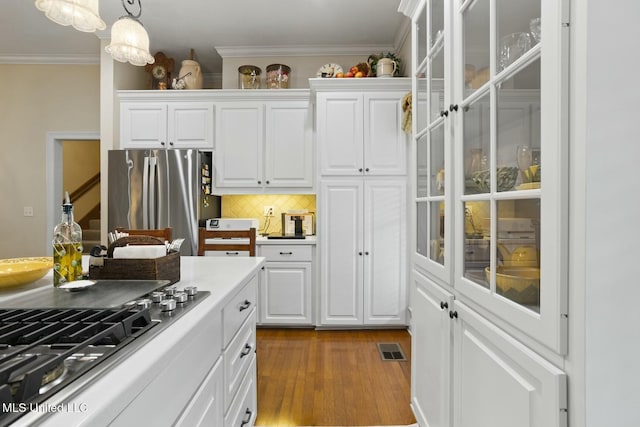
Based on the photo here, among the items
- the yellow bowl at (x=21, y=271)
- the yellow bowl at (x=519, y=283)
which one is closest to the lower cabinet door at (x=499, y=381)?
the yellow bowl at (x=519, y=283)

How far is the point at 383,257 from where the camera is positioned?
341 cm

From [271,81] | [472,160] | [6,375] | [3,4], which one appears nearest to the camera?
[6,375]

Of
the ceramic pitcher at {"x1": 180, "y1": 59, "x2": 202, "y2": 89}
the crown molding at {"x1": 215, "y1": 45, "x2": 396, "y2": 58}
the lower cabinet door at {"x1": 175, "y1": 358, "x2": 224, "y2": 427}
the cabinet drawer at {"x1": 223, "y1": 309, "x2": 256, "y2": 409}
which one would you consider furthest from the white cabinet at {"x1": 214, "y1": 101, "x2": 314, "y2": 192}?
the lower cabinet door at {"x1": 175, "y1": 358, "x2": 224, "y2": 427}

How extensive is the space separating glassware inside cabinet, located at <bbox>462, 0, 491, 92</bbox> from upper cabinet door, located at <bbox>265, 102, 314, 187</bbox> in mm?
2459

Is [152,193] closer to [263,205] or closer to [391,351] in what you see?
[263,205]

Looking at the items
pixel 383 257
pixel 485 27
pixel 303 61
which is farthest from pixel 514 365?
pixel 303 61

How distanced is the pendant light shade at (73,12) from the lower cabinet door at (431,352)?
1853 mm

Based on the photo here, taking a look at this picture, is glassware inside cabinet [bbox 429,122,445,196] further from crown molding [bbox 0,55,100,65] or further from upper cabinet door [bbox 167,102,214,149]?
crown molding [bbox 0,55,100,65]

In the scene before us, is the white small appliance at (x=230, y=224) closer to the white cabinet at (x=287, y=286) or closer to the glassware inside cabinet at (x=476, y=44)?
the white cabinet at (x=287, y=286)

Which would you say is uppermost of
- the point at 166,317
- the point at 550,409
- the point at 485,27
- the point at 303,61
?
the point at 303,61

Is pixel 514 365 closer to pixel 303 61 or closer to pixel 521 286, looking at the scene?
pixel 521 286

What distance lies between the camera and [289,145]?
12.1 ft
